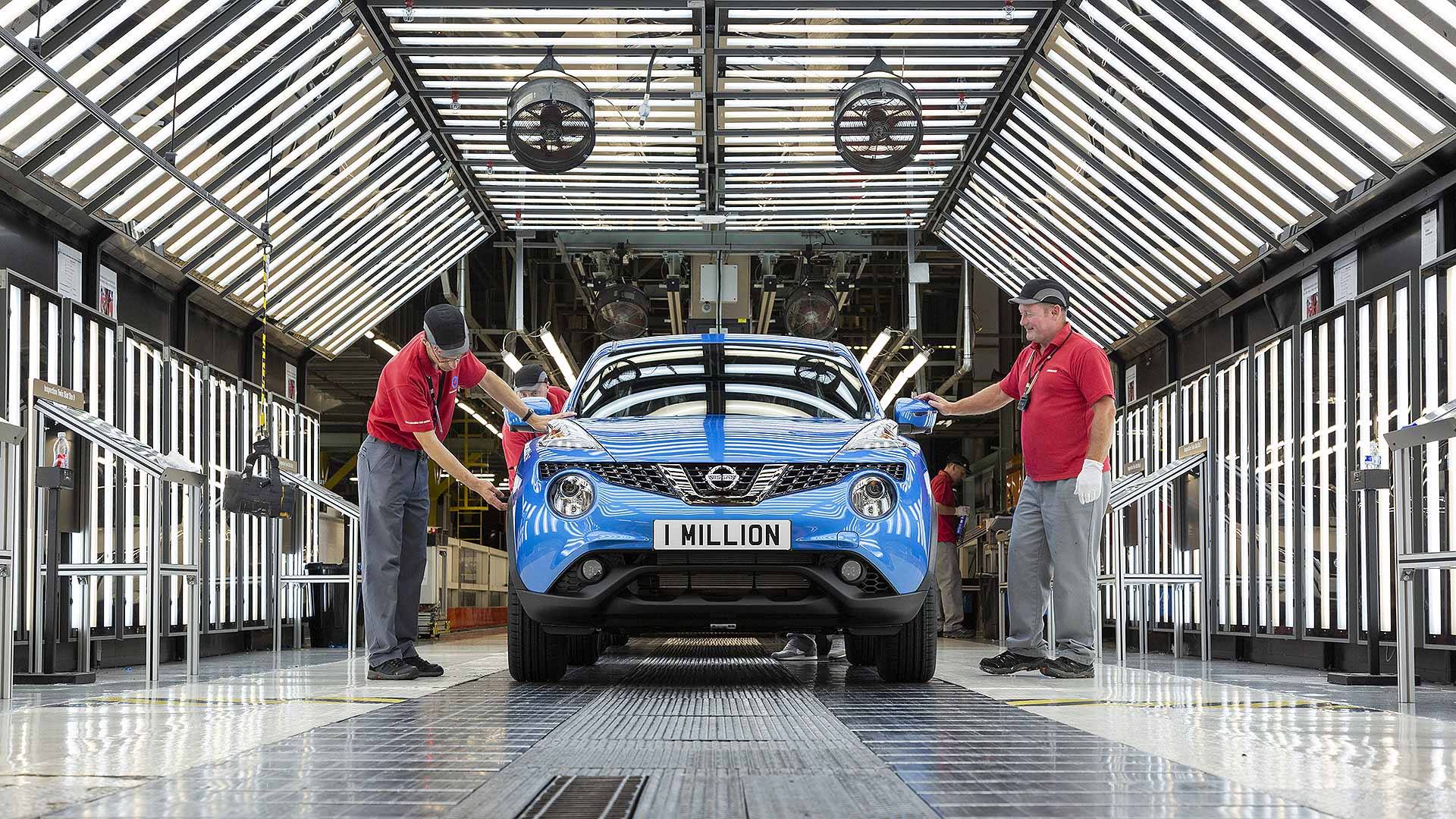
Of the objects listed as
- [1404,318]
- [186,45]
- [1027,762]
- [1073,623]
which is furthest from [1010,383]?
[186,45]

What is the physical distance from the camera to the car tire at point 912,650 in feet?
19.4

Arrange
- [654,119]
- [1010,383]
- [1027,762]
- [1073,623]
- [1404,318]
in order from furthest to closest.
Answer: [654,119]
[1404,318]
[1010,383]
[1073,623]
[1027,762]

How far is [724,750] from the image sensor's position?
349 centimetres

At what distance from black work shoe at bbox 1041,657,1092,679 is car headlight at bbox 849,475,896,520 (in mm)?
1481

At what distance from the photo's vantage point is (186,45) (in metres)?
8.09

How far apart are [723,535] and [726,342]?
172 centimetres

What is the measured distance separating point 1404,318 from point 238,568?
885cm

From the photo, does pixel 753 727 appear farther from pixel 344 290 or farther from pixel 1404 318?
pixel 344 290

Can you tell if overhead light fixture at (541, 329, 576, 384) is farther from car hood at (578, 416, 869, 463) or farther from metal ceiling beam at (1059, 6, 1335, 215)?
car hood at (578, 416, 869, 463)

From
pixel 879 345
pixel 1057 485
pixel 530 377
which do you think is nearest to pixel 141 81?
pixel 530 377

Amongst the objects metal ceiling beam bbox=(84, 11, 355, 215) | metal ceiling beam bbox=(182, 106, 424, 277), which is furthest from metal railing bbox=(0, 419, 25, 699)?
metal ceiling beam bbox=(182, 106, 424, 277)

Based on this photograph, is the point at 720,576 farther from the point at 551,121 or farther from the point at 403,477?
the point at 551,121

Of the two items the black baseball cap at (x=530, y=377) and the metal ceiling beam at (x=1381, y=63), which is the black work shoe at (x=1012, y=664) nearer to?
the black baseball cap at (x=530, y=377)

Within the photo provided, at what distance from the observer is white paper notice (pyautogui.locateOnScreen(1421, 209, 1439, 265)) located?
7.82 meters
